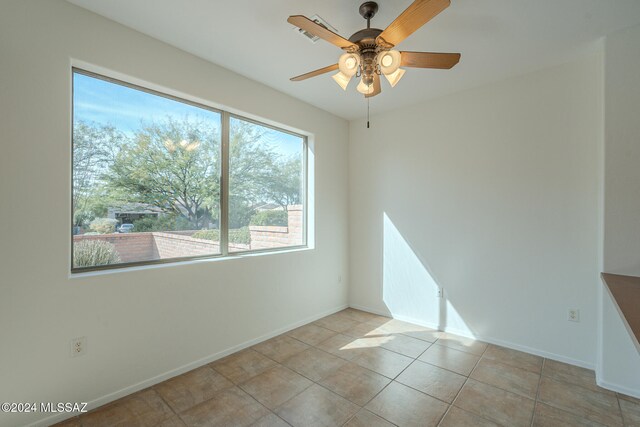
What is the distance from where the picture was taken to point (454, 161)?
129 inches

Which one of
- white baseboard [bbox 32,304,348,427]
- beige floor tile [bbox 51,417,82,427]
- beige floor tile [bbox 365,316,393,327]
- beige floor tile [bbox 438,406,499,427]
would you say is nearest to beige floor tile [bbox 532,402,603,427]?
beige floor tile [bbox 438,406,499,427]

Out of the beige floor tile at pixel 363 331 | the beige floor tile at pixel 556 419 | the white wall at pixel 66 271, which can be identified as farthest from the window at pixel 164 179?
the beige floor tile at pixel 556 419

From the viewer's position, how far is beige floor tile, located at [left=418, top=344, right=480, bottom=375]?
255 cm

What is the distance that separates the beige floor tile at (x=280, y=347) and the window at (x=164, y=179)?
3.21 feet

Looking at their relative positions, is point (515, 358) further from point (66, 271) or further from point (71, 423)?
point (66, 271)

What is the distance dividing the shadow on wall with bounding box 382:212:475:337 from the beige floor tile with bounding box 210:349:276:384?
5.90 ft

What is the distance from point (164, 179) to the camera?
248cm

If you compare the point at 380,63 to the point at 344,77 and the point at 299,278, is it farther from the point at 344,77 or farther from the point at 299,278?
the point at 299,278

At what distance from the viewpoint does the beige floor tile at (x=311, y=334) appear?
311cm

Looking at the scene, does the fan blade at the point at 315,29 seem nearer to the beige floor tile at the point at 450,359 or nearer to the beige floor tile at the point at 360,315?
the beige floor tile at the point at 450,359

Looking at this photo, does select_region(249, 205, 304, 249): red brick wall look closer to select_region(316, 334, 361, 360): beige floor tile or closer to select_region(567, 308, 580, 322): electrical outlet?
select_region(316, 334, 361, 360): beige floor tile

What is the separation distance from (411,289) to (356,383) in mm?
1583

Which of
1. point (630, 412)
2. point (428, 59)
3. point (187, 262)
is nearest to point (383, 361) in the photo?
point (630, 412)

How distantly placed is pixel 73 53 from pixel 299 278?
277 cm
